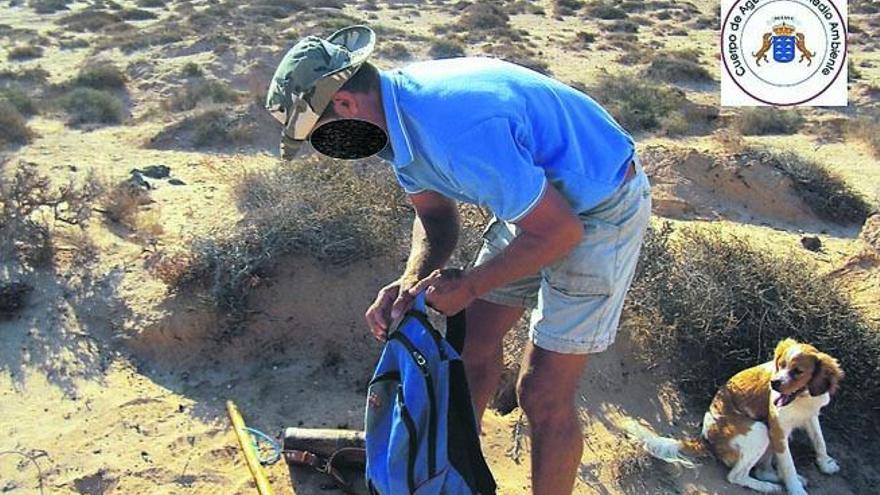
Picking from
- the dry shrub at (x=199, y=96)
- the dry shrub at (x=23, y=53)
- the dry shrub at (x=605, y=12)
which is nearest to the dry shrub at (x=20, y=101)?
the dry shrub at (x=199, y=96)

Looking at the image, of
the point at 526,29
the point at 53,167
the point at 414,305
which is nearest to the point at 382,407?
the point at 414,305

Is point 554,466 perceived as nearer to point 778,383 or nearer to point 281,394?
point 778,383

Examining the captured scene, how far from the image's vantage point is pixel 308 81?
2172 mm

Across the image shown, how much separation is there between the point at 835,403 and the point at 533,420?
86.2 inches

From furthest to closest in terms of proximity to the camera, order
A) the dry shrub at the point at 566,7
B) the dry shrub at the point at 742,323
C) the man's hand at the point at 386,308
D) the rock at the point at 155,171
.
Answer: the dry shrub at the point at 566,7 < the rock at the point at 155,171 < the dry shrub at the point at 742,323 < the man's hand at the point at 386,308

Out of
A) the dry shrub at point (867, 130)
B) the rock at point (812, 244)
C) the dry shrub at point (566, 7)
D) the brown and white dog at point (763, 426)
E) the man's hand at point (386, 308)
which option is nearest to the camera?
the man's hand at point (386, 308)

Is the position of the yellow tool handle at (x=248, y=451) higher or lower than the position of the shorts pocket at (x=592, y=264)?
lower

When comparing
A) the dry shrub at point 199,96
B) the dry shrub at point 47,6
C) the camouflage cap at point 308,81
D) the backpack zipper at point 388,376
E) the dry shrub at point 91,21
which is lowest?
the dry shrub at point 47,6

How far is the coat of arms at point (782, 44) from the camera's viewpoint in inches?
381

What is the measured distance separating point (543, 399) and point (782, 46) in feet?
27.9

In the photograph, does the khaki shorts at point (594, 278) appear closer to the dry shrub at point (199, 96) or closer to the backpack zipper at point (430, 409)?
the backpack zipper at point (430, 409)

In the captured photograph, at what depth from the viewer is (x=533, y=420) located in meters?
2.63

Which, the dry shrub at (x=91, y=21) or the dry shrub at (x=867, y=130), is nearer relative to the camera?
the dry shrub at (x=867, y=130)

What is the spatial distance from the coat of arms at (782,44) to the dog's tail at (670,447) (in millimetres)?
7210
